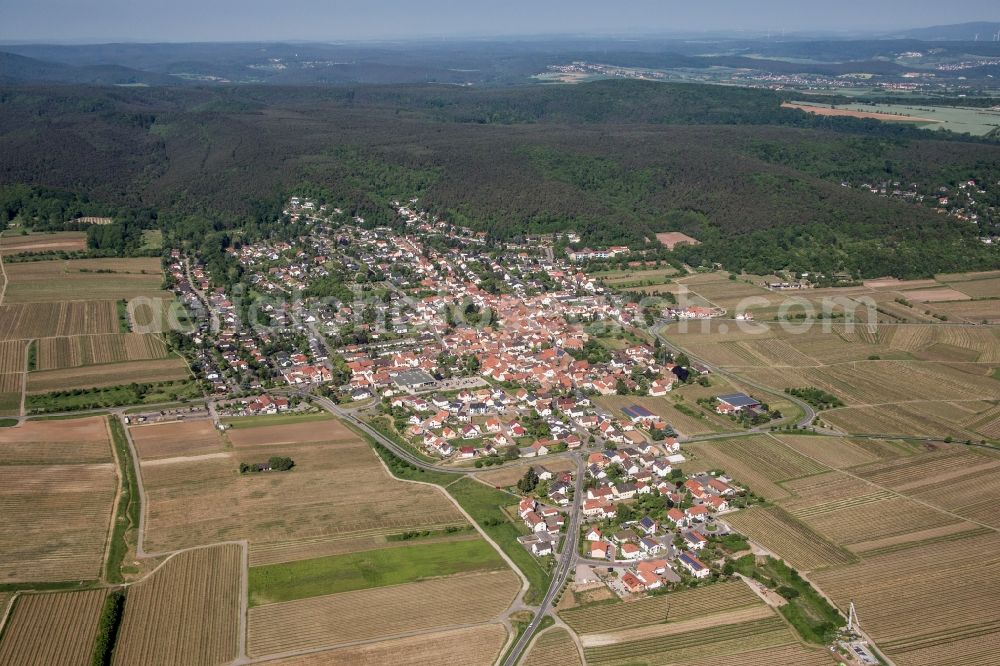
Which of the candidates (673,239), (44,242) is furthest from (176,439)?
(673,239)

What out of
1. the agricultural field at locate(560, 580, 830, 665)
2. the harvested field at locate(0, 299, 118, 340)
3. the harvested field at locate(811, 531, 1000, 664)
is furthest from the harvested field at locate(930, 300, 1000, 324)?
the harvested field at locate(0, 299, 118, 340)

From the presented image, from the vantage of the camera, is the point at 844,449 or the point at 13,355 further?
the point at 13,355

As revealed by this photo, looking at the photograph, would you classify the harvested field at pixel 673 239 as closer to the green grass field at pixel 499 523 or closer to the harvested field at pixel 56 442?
the green grass field at pixel 499 523

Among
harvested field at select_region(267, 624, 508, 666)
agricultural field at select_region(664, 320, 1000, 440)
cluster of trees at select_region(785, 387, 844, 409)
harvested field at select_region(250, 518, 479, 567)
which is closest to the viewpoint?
harvested field at select_region(267, 624, 508, 666)

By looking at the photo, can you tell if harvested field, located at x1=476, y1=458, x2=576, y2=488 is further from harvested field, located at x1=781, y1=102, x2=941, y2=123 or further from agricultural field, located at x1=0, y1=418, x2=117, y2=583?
harvested field, located at x1=781, y1=102, x2=941, y2=123

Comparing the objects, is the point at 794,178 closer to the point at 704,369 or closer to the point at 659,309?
the point at 659,309

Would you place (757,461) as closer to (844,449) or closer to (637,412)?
(844,449)

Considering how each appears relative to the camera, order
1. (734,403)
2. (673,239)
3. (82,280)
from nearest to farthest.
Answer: (734,403) < (82,280) < (673,239)
